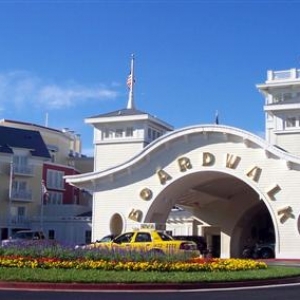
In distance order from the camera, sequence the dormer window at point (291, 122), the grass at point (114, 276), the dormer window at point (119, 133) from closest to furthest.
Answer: the grass at point (114, 276), the dormer window at point (291, 122), the dormer window at point (119, 133)

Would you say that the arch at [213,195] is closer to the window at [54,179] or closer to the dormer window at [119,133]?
the dormer window at [119,133]

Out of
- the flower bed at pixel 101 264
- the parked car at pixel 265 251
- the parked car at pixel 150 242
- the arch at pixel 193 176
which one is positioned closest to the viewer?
the flower bed at pixel 101 264

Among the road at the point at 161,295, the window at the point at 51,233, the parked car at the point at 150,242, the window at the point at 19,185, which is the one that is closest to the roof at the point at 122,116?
the parked car at the point at 150,242

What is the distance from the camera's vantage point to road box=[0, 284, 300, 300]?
16.7 metres

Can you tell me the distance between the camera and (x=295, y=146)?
45.5 metres

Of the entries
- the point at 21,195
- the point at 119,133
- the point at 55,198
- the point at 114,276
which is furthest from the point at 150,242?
the point at 55,198

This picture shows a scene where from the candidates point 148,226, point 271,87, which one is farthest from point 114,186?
point 271,87

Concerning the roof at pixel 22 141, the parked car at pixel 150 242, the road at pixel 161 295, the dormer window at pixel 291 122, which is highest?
the roof at pixel 22 141

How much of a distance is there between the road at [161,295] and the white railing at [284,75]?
45.0m

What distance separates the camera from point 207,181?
42688 mm

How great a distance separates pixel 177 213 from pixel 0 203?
23103 mm

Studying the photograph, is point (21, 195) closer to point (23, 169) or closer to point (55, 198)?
point (23, 169)

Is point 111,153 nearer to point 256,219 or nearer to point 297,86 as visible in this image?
point 256,219

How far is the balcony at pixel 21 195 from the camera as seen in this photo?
234 feet
